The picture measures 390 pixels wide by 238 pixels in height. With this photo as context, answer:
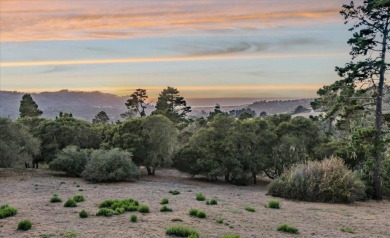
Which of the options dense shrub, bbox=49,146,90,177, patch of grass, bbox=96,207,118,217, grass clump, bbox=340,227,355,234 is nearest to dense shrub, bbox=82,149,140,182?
dense shrub, bbox=49,146,90,177

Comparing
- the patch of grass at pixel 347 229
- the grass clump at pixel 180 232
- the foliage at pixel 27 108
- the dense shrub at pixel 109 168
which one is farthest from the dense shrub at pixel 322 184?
the foliage at pixel 27 108

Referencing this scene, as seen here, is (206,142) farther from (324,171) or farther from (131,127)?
(324,171)

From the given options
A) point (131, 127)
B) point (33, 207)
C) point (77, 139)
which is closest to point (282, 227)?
point (33, 207)

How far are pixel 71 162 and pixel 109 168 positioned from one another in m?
5.14

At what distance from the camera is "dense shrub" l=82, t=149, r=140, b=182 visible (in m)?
32.9

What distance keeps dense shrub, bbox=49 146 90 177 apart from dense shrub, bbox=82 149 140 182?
2888mm

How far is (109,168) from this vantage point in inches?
1318

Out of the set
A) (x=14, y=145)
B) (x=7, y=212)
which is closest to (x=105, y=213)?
(x=7, y=212)

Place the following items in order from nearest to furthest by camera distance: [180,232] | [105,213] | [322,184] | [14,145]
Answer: [180,232]
[105,213]
[322,184]
[14,145]

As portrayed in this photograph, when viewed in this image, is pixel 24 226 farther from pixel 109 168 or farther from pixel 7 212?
pixel 109 168

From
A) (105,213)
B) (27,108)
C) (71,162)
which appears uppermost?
(27,108)

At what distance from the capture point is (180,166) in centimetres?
4228

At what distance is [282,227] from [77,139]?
114 ft

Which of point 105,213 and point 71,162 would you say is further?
point 71,162
